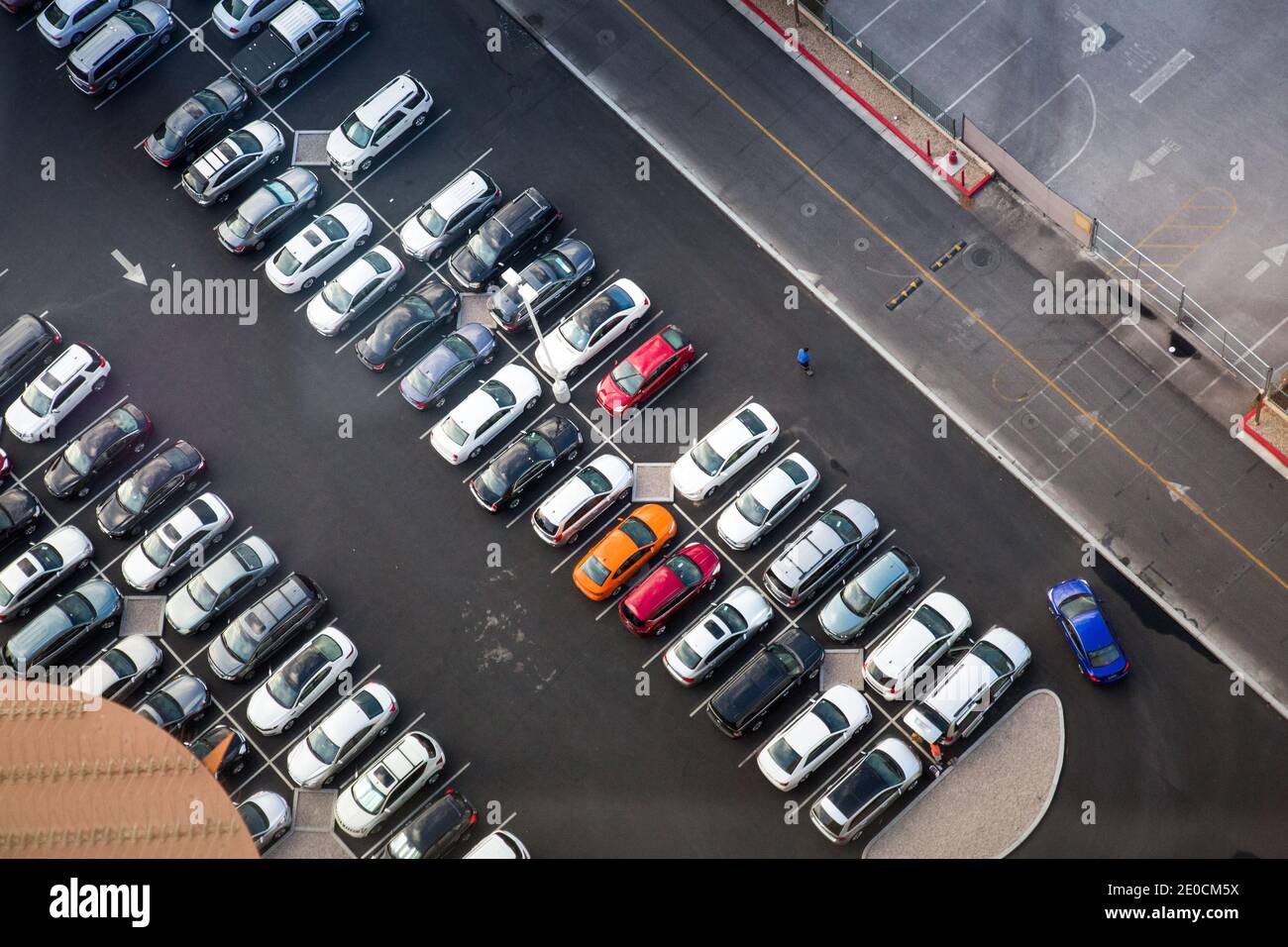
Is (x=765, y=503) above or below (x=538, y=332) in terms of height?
above

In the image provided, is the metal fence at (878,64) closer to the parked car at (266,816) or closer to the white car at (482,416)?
the white car at (482,416)

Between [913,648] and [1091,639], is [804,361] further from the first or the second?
[1091,639]

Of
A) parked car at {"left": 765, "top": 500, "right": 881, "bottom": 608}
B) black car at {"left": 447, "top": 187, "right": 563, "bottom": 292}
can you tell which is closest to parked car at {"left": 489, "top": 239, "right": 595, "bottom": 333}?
black car at {"left": 447, "top": 187, "right": 563, "bottom": 292}

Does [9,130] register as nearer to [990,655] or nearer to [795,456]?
[795,456]

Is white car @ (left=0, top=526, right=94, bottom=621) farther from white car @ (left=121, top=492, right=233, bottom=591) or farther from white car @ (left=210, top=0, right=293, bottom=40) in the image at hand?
white car @ (left=210, top=0, right=293, bottom=40)

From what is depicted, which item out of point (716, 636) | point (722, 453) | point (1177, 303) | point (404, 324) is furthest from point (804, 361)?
point (404, 324)

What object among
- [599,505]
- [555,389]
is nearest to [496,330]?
[555,389]

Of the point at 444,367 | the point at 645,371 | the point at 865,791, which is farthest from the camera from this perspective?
the point at 444,367
